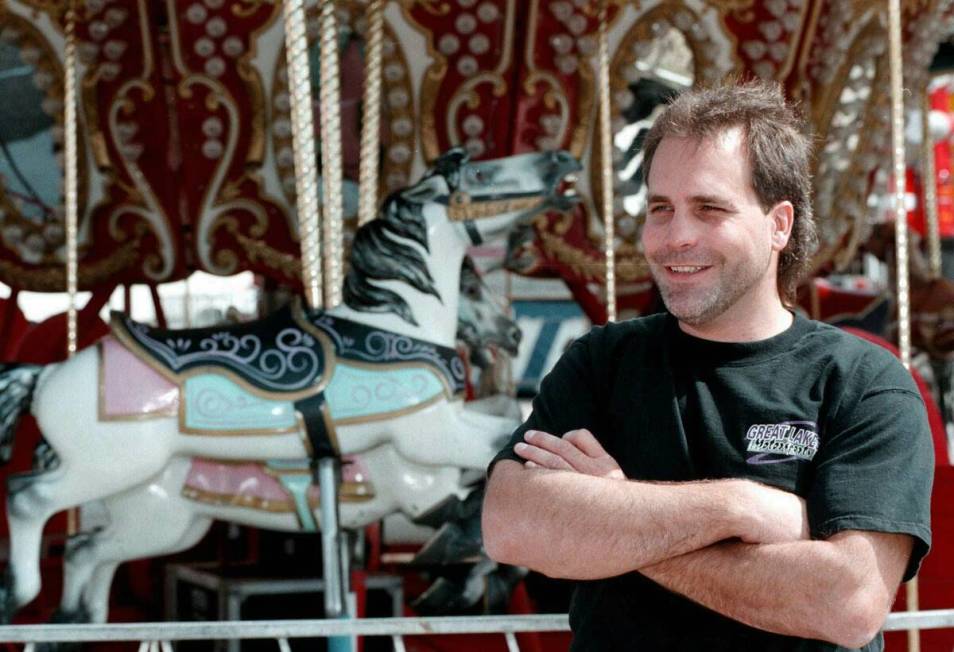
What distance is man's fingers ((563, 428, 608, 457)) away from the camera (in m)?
1.36

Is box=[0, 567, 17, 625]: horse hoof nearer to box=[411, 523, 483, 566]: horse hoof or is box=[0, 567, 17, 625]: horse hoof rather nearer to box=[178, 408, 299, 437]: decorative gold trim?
box=[178, 408, 299, 437]: decorative gold trim

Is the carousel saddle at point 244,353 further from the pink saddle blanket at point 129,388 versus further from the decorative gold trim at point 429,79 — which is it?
the decorative gold trim at point 429,79

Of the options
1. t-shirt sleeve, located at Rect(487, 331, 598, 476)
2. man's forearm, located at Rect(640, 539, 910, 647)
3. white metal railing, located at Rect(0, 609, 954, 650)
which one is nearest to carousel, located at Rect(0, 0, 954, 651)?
white metal railing, located at Rect(0, 609, 954, 650)

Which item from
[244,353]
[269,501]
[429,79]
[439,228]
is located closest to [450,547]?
[269,501]

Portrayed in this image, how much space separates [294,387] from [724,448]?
2.16 m

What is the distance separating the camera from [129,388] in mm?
3285

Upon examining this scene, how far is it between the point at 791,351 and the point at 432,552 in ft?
7.39

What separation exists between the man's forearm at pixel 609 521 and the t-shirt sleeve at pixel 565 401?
3.6 inches

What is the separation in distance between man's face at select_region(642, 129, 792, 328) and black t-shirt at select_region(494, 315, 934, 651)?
0.16 feet

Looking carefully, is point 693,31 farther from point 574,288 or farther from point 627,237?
point 574,288

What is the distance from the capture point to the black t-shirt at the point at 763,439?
1.27 m

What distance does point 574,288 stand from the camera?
17.7 ft

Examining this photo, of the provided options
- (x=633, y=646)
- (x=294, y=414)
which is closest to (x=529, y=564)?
(x=633, y=646)

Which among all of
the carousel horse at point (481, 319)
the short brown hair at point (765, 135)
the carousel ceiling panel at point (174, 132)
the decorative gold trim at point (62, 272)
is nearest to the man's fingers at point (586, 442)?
the short brown hair at point (765, 135)
